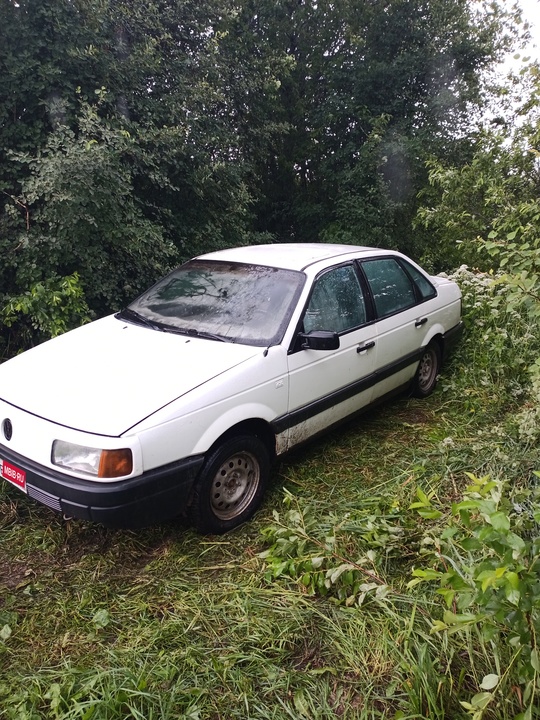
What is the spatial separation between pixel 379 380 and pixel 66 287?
3037 millimetres

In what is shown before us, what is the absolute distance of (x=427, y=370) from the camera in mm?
5324

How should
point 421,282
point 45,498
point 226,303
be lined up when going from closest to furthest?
point 45,498 < point 226,303 < point 421,282

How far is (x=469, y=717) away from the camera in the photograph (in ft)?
6.46

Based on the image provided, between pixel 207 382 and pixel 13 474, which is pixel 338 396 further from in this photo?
pixel 13 474

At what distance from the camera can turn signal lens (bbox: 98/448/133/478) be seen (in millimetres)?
2633

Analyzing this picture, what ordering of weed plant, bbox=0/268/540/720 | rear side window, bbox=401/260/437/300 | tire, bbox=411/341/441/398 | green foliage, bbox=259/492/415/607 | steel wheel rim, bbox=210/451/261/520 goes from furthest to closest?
tire, bbox=411/341/441/398
rear side window, bbox=401/260/437/300
steel wheel rim, bbox=210/451/261/520
green foliage, bbox=259/492/415/607
weed plant, bbox=0/268/540/720

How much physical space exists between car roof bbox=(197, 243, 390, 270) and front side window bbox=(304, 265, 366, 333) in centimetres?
16

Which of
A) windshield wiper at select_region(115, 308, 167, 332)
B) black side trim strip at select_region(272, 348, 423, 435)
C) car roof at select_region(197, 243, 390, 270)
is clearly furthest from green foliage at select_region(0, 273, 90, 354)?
black side trim strip at select_region(272, 348, 423, 435)

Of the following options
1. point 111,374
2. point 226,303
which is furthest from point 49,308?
point 111,374

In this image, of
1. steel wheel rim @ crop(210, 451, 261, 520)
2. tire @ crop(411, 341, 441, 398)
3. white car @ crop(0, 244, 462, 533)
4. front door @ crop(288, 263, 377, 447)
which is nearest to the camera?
white car @ crop(0, 244, 462, 533)

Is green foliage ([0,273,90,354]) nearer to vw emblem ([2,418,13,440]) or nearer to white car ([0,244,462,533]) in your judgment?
white car ([0,244,462,533])

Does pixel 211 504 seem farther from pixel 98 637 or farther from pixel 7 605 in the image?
pixel 7 605

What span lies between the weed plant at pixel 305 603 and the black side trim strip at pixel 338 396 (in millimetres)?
471

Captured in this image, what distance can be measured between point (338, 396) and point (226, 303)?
1.04 m
